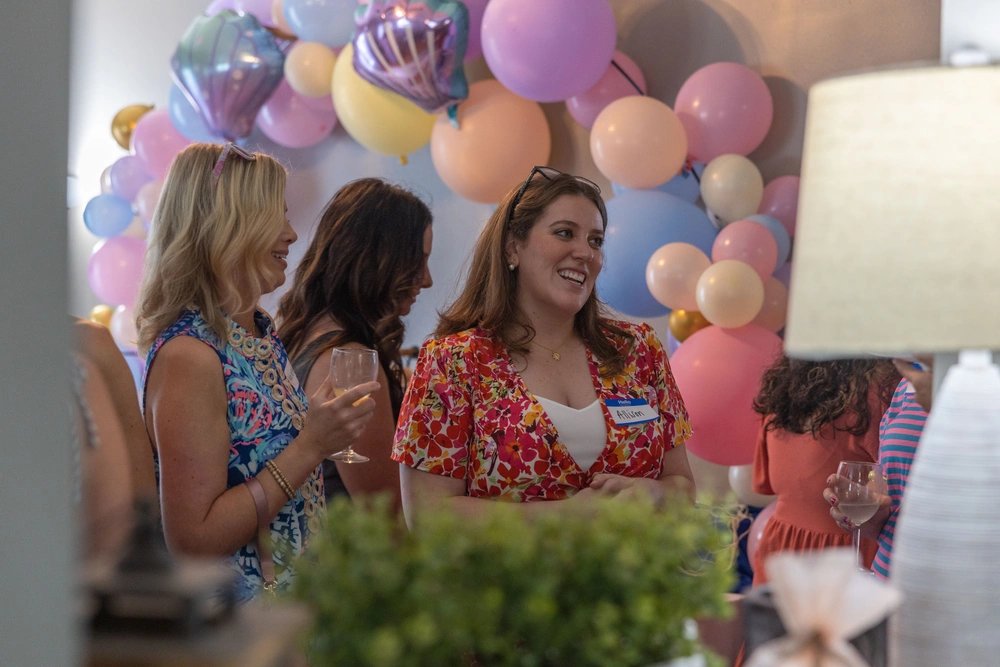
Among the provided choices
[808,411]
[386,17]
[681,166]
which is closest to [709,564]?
[808,411]

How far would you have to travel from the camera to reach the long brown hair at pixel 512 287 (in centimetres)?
215

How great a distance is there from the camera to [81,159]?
5.28m

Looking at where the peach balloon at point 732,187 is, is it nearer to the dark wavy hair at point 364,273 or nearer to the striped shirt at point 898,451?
the dark wavy hair at point 364,273

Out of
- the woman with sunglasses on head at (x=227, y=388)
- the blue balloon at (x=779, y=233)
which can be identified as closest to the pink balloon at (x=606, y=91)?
the blue balloon at (x=779, y=233)

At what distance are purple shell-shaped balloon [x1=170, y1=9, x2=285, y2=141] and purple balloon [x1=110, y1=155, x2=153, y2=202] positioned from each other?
584mm

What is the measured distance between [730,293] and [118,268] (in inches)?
101

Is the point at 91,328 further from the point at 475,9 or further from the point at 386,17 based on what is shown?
the point at 475,9

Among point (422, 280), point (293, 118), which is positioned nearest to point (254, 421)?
point (422, 280)

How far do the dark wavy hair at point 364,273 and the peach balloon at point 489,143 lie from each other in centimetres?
96

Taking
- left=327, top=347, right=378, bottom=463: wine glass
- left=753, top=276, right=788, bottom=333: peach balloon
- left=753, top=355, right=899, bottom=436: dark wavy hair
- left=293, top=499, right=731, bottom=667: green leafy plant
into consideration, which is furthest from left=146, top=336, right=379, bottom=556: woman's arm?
left=753, top=276, right=788, bottom=333: peach balloon

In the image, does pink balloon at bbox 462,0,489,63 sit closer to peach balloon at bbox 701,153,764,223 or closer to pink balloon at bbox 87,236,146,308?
peach balloon at bbox 701,153,764,223

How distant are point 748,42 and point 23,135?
352 cm

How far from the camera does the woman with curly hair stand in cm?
262

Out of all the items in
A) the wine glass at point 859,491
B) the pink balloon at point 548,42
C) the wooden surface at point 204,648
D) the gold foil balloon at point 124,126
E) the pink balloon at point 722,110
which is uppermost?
the pink balloon at point 548,42
